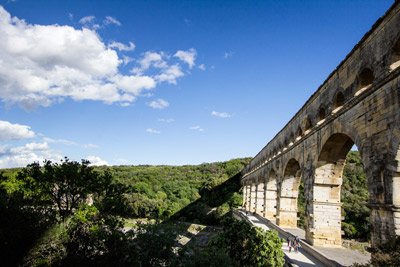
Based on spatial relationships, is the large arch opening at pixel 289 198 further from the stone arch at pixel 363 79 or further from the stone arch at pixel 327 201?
the stone arch at pixel 363 79

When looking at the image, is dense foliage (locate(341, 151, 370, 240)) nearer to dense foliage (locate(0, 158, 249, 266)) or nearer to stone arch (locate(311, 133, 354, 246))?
stone arch (locate(311, 133, 354, 246))

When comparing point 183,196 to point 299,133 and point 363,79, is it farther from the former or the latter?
point 363,79

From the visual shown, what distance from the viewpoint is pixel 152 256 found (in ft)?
28.9

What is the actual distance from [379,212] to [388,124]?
7.13 ft

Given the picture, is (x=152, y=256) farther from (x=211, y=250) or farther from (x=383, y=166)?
(x=383, y=166)

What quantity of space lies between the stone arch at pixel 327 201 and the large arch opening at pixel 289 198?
227 inches

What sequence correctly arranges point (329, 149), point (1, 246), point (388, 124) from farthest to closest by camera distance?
point (329, 149)
point (1, 246)
point (388, 124)

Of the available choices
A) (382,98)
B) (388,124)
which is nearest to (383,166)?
(388,124)

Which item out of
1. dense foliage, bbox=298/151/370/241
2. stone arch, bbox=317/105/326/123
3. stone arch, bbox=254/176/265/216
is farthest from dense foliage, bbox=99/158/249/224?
stone arch, bbox=317/105/326/123

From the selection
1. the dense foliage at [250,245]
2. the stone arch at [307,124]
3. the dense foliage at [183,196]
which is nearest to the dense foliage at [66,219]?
the dense foliage at [250,245]

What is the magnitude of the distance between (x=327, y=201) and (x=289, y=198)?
6119mm

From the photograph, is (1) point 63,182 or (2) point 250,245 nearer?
(2) point 250,245

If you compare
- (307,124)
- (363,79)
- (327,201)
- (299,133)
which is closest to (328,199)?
(327,201)

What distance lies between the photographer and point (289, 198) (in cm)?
1880
